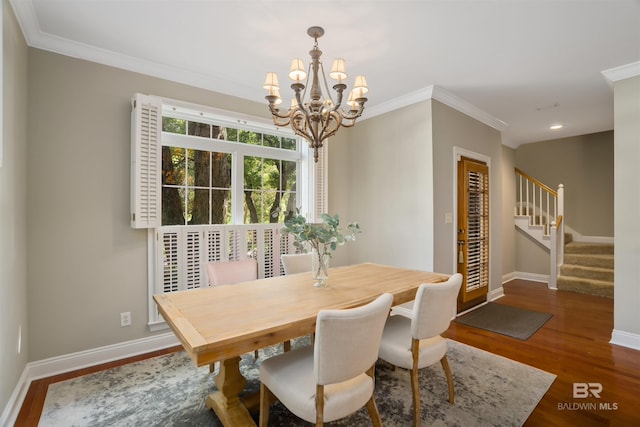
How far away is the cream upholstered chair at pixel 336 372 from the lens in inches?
50.6

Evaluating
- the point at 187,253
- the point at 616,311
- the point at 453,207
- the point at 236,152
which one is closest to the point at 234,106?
the point at 236,152

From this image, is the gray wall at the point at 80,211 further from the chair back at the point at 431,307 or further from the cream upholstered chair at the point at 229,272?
the chair back at the point at 431,307

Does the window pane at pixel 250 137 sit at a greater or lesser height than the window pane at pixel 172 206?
greater

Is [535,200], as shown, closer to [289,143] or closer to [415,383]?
[289,143]

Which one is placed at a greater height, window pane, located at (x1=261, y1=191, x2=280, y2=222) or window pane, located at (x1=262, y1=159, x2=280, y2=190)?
window pane, located at (x1=262, y1=159, x2=280, y2=190)

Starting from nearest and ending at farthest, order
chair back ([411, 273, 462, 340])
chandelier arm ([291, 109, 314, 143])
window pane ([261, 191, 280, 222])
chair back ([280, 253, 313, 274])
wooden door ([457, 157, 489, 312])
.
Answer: chair back ([411, 273, 462, 340]) → chandelier arm ([291, 109, 314, 143]) → chair back ([280, 253, 313, 274]) → window pane ([261, 191, 280, 222]) → wooden door ([457, 157, 489, 312])

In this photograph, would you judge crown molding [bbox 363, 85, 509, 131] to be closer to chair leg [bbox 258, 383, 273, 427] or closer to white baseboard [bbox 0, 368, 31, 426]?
chair leg [bbox 258, 383, 273, 427]

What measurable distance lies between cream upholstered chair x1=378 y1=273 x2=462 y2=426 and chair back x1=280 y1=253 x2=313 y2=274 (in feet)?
3.61

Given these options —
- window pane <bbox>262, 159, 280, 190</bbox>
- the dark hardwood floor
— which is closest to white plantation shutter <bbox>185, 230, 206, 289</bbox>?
the dark hardwood floor

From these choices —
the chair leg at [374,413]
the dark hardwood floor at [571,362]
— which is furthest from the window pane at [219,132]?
the chair leg at [374,413]

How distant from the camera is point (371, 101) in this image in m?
3.83

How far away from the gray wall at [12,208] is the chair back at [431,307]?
7.90ft

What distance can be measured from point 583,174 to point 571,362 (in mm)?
4820

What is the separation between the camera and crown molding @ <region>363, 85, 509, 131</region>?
345 centimetres
